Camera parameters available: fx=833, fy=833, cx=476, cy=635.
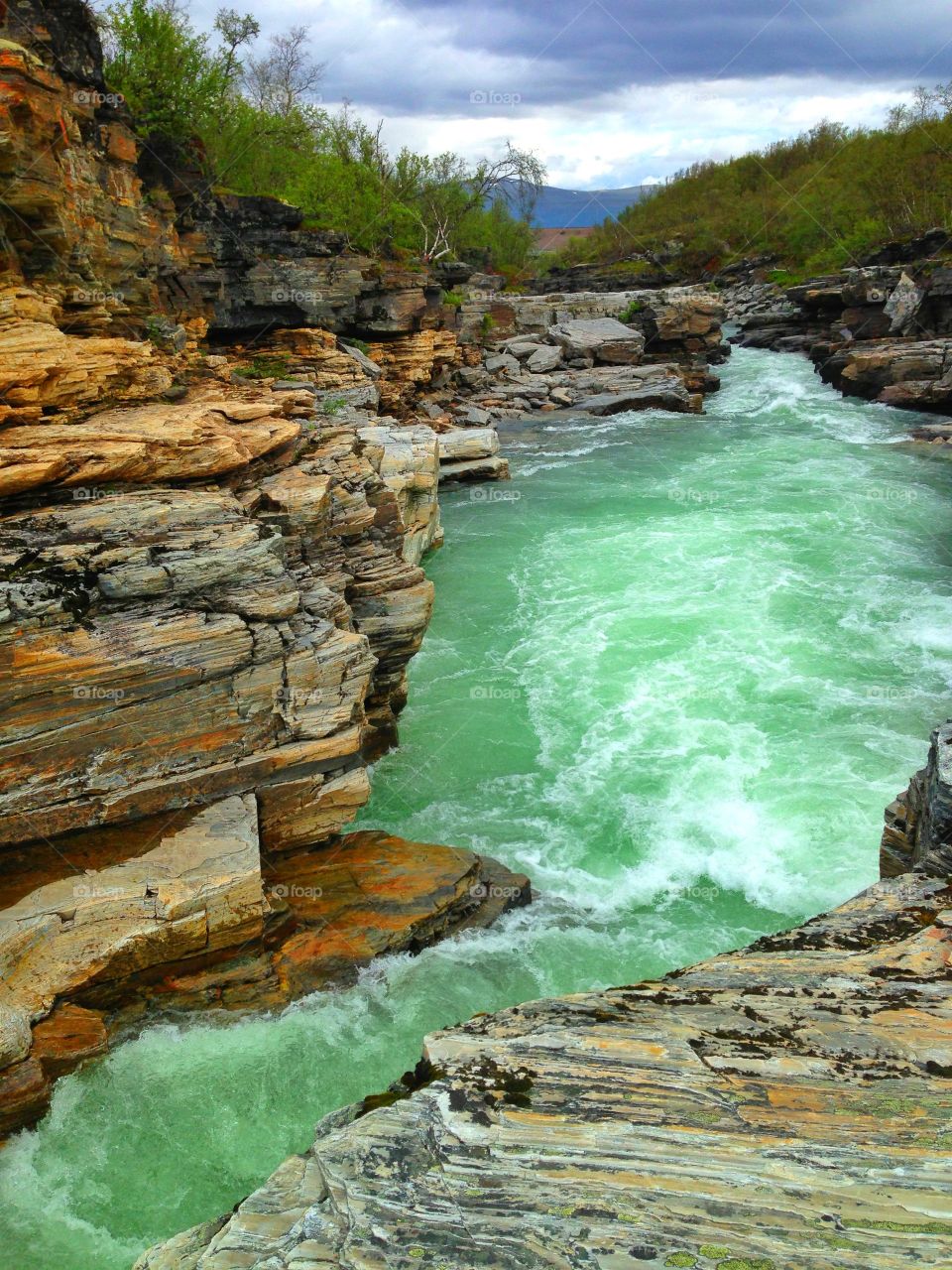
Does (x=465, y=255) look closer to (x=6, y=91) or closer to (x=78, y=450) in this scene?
(x=6, y=91)

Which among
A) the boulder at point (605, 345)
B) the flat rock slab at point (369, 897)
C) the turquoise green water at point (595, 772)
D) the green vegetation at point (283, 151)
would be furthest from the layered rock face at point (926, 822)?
the boulder at point (605, 345)

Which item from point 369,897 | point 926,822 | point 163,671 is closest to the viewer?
point 926,822

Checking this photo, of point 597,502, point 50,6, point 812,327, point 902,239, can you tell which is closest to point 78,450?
point 50,6

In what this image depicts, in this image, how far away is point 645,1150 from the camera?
3.57 metres

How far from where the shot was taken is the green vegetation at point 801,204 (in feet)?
189

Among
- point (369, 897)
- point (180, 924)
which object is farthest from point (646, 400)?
point (180, 924)

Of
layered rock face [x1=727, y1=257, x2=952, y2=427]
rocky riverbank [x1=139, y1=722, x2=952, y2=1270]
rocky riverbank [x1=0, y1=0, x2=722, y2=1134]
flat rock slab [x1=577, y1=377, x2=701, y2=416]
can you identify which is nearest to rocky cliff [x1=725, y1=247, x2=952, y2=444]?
layered rock face [x1=727, y1=257, x2=952, y2=427]

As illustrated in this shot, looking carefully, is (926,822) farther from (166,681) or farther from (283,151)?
(283,151)

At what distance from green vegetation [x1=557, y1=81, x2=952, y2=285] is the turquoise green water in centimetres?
4041

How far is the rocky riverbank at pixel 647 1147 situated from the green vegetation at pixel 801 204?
6119 cm

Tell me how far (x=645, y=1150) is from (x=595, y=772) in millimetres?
9763

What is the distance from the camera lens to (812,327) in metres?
52.7

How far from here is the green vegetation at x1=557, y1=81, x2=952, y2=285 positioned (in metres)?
57.5

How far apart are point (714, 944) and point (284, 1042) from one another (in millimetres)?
5105
